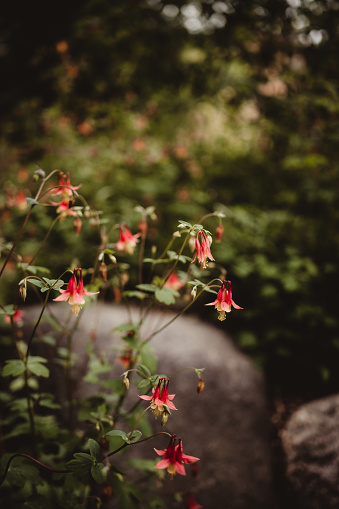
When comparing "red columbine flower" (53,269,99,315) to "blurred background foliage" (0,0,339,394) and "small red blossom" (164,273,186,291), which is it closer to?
"small red blossom" (164,273,186,291)

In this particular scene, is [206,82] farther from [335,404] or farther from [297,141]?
[335,404]

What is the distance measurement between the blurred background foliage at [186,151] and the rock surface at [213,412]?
350 millimetres

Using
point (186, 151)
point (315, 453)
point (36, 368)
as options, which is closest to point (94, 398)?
point (36, 368)

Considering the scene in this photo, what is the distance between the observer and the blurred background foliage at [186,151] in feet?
9.09

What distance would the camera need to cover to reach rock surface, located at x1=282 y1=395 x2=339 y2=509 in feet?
6.25

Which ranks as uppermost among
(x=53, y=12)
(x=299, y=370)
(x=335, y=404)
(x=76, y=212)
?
(x=53, y=12)

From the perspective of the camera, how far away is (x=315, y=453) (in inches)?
81.4

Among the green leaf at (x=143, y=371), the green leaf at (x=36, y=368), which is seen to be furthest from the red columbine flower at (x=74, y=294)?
the green leaf at (x=36, y=368)

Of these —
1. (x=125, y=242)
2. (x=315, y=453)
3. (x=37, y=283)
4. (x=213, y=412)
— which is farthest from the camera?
(x=213, y=412)

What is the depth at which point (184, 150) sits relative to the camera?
14.9ft

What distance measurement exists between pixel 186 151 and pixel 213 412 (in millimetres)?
3381

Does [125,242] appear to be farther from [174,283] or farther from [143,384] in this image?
[143,384]

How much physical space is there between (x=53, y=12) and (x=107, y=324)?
2581mm

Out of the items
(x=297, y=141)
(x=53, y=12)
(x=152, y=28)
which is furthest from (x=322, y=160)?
(x=53, y=12)
